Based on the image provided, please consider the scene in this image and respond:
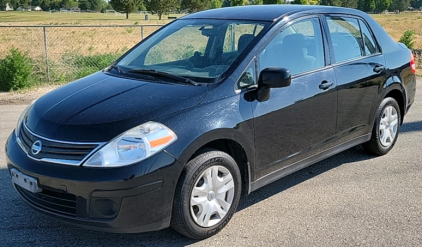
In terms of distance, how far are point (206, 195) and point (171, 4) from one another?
274 ft

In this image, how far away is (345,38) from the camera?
5.13 meters

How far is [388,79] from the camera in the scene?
552 centimetres

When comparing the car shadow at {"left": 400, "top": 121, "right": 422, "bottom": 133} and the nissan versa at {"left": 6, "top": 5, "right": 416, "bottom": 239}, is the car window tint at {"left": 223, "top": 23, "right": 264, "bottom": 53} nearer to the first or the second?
the nissan versa at {"left": 6, "top": 5, "right": 416, "bottom": 239}

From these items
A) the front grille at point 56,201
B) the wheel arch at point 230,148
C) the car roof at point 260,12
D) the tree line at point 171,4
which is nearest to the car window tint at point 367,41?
the car roof at point 260,12

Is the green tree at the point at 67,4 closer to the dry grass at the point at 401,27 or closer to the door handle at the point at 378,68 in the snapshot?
the dry grass at the point at 401,27

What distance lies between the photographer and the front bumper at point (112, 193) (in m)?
3.24

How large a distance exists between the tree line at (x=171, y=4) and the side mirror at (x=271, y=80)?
57.9m

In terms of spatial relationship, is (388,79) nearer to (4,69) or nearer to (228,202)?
(228,202)

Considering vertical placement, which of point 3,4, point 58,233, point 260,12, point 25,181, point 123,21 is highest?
point 260,12

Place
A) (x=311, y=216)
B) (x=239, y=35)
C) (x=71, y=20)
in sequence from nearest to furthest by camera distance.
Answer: (x=311, y=216), (x=239, y=35), (x=71, y=20)

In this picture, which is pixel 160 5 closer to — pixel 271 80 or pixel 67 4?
pixel 67 4

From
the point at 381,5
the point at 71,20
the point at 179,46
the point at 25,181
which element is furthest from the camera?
the point at 381,5

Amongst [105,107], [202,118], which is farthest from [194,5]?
[202,118]

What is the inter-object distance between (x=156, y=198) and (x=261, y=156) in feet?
3.75
